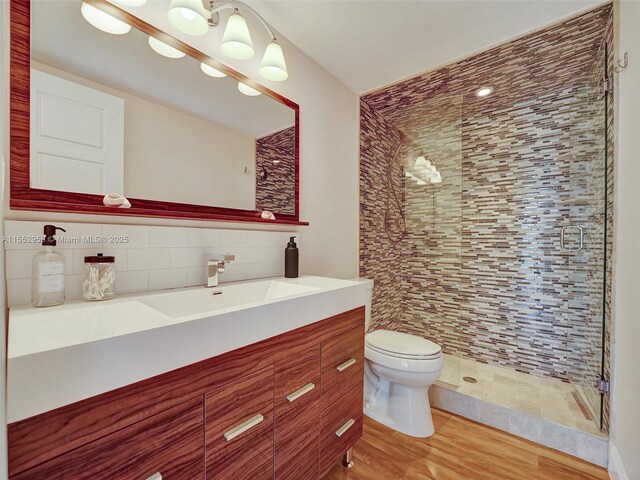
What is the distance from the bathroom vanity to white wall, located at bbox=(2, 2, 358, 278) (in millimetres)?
694

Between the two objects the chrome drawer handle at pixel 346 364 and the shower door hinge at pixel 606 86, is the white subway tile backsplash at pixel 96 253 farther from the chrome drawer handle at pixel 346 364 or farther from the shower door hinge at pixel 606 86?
the shower door hinge at pixel 606 86

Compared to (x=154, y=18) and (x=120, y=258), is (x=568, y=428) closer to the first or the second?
(x=120, y=258)

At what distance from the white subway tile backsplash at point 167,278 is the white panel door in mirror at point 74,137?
0.35 metres

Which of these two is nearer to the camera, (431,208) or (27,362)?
(27,362)

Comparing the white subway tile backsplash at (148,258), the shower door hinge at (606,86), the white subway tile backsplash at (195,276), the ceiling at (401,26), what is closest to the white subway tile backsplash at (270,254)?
the white subway tile backsplash at (195,276)

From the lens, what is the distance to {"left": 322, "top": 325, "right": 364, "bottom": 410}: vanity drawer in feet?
3.90

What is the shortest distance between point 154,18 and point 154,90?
288mm

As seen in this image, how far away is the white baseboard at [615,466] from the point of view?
128cm

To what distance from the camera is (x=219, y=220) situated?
4.50 ft

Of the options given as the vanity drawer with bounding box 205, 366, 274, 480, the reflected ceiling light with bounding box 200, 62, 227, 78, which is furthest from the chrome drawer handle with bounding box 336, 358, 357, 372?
the reflected ceiling light with bounding box 200, 62, 227, 78

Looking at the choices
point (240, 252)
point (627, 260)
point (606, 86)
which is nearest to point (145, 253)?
point (240, 252)

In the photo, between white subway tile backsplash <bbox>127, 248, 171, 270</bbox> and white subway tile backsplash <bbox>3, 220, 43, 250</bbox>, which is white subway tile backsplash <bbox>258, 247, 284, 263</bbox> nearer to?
white subway tile backsplash <bbox>127, 248, 171, 270</bbox>

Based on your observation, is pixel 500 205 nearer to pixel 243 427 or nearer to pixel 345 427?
pixel 345 427

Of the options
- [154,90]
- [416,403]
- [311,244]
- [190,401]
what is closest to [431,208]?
[311,244]
